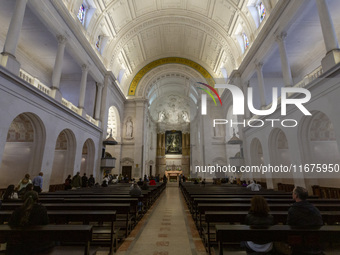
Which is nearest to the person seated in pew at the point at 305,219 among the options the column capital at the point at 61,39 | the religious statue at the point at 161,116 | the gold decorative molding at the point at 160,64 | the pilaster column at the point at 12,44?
the pilaster column at the point at 12,44

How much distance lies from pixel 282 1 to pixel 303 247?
11904 mm

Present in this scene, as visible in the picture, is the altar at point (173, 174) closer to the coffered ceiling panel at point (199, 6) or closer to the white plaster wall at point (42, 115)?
the white plaster wall at point (42, 115)

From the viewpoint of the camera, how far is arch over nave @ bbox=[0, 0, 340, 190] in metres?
8.27

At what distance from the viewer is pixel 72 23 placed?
11.1m

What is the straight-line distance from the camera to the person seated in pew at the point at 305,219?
6.56ft

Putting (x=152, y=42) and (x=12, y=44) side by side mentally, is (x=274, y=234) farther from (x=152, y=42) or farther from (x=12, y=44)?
(x=152, y=42)

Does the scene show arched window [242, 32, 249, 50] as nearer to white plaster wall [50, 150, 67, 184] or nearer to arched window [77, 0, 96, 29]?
arched window [77, 0, 96, 29]

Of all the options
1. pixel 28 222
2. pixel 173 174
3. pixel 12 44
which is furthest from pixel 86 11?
pixel 173 174

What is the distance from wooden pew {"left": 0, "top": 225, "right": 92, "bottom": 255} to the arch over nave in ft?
20.5

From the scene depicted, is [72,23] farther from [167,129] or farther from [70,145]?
[167,129]

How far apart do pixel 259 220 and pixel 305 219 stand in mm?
504

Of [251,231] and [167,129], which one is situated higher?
[167,129]

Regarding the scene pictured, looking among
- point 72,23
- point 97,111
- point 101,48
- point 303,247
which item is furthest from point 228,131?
point 303,247

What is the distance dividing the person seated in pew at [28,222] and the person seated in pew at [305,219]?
274 cm
